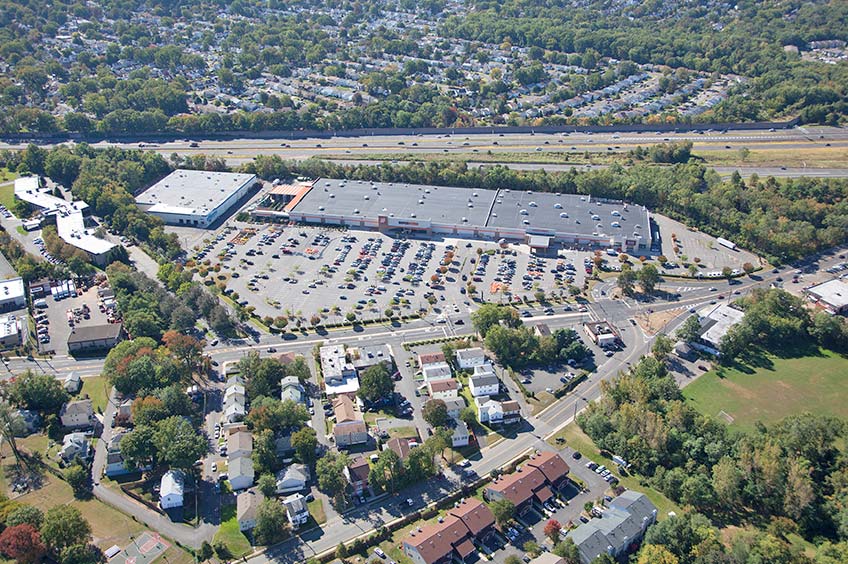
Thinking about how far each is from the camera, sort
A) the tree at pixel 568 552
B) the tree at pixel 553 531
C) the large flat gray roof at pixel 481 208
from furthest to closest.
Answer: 1. the large flat gray roof at pixel 481 208
2. the tree at pixel 553 531
3. the tree at pixel 568 552

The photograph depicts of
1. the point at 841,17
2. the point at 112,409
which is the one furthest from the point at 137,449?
the point at 841,17

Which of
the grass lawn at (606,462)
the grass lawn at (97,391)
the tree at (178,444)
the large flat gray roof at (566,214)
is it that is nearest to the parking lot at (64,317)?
the grass lawn at (97,391)

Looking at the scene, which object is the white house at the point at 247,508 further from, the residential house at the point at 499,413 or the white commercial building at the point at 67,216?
the white commercial building at the point at 67,216

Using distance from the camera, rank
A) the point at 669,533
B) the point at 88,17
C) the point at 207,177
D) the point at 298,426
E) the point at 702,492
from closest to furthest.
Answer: the point at 669,533
the point at 702,492
the point at 298,426
the point at 207,177
the point at 88,17

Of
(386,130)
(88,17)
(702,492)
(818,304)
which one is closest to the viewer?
(702,492)

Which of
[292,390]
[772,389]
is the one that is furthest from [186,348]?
[772,389]

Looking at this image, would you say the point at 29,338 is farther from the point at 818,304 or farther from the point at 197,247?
the point at 818,304

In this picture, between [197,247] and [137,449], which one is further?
[197,247]
